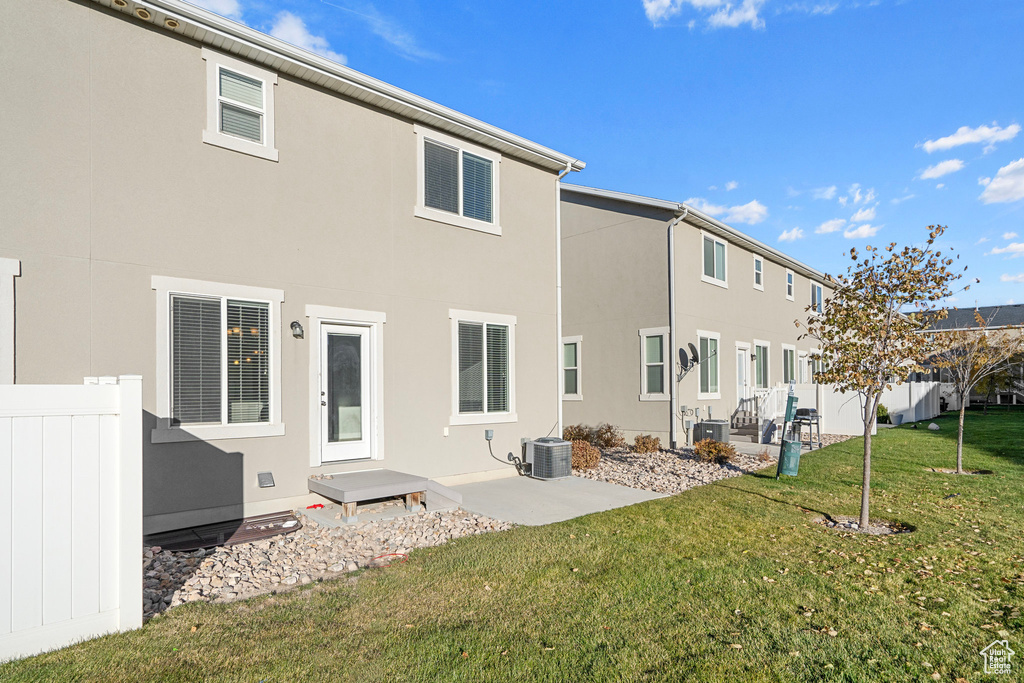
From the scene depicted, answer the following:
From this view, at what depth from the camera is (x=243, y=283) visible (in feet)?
24.6

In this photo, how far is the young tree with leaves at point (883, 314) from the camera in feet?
23.8

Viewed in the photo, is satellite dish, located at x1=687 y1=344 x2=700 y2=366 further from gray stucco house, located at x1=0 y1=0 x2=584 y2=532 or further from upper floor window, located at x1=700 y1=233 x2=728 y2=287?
gray stucco house, located at x1=0 y1=0 x2=584 y2=532

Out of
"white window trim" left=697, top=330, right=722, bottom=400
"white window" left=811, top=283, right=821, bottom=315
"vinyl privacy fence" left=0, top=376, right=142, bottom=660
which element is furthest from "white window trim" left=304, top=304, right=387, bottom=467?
"white window" left=811, top=283, right=821, bottom=315

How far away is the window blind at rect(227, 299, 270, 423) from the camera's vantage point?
7344 mm

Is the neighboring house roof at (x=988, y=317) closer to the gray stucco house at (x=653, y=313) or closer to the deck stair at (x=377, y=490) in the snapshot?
the gray stucco house at (x=653, y=313)

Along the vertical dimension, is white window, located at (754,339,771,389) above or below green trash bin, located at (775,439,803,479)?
above

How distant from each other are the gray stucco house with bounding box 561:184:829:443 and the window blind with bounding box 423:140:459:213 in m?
6.37

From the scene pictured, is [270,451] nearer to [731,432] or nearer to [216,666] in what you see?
[216,666]

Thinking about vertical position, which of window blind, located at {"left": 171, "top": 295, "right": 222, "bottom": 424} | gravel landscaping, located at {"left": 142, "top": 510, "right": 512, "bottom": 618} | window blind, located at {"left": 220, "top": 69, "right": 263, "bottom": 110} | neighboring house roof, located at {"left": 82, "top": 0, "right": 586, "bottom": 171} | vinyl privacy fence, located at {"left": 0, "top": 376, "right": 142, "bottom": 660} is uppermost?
neighboring house roof, located at {"left": 82, "top": 0, "right": 586, "bottom": 171}

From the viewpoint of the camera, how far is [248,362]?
7492mm

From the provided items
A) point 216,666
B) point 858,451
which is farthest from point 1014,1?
point 216,666

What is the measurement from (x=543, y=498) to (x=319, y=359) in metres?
3.89

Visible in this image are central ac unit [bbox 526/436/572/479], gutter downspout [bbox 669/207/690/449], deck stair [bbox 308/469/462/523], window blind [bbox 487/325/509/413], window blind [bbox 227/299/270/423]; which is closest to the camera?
deck stair [bbox 308/469/462/523]

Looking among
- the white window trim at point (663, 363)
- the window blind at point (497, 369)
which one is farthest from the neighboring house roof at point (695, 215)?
the window blind at point (497, 369)
